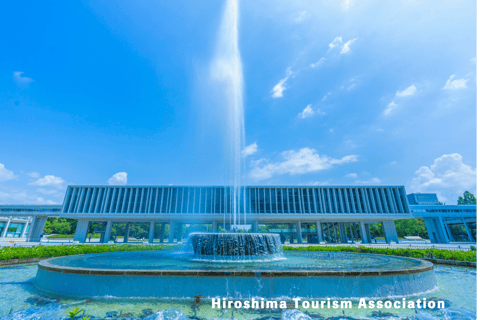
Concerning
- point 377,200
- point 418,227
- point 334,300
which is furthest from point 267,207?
point 418,227

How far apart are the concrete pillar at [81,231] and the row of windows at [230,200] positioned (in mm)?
3435

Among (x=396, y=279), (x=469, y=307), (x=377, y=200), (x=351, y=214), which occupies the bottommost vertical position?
(x=469, y=307)

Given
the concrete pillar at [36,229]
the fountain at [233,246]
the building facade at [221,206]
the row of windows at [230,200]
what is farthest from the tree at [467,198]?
the concrete pillar at [36,229]

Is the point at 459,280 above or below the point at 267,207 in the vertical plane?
below

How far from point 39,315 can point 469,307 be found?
A: 12371 millimetres

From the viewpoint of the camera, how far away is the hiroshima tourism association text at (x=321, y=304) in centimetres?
681

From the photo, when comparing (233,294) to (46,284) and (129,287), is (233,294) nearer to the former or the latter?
(129,287)

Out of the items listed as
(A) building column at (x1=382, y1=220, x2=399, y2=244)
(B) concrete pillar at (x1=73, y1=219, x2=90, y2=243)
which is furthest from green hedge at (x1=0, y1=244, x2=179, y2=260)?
(A) building column at (x1=382, y1=220, x2=399, y2=244)

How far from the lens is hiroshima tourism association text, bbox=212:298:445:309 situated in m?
6.81

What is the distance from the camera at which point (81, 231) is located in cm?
5369

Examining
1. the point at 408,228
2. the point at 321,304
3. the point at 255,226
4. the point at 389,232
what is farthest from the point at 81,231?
the point at 408,228

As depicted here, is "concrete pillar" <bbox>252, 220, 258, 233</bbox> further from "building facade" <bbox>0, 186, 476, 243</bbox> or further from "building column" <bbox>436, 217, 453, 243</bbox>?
"building column" <bbox>436, 217, 453, 243</bbox>

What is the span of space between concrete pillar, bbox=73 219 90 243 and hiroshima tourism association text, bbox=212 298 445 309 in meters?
60.6

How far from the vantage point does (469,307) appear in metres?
6.75
